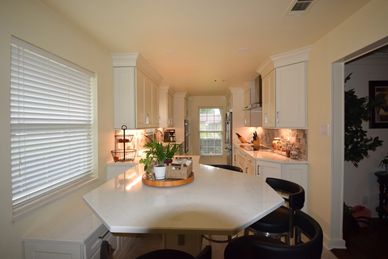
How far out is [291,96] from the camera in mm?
3074

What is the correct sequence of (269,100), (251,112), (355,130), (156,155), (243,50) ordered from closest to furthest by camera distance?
(156,155)
(355,130)
(243,50)
(269,100)
(251,112)

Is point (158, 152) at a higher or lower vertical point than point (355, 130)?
lower

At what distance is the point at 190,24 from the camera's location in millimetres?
2146

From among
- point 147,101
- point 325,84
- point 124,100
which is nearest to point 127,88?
point 124,100

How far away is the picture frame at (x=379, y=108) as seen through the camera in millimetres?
3154

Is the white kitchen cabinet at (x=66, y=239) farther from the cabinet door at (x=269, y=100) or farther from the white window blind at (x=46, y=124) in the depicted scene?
the cabinet door at (x=269, y=100)

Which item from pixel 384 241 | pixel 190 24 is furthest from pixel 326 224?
pixel 190 24

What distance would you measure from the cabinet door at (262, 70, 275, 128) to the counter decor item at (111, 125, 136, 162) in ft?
7.28

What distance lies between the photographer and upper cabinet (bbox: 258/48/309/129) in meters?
2.95

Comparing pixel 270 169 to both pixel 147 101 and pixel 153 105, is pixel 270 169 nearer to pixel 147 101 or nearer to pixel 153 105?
pixel 147 101

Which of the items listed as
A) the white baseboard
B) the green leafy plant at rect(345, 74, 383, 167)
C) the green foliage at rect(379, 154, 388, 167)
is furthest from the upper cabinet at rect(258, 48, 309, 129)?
the white baseboard

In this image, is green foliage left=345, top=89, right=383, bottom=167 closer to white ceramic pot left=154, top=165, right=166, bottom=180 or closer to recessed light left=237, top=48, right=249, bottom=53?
recessed light left=237, top=48, right=249, bottom=53

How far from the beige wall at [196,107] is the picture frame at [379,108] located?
4.92 metres

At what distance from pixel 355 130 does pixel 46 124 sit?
11.0 ft
